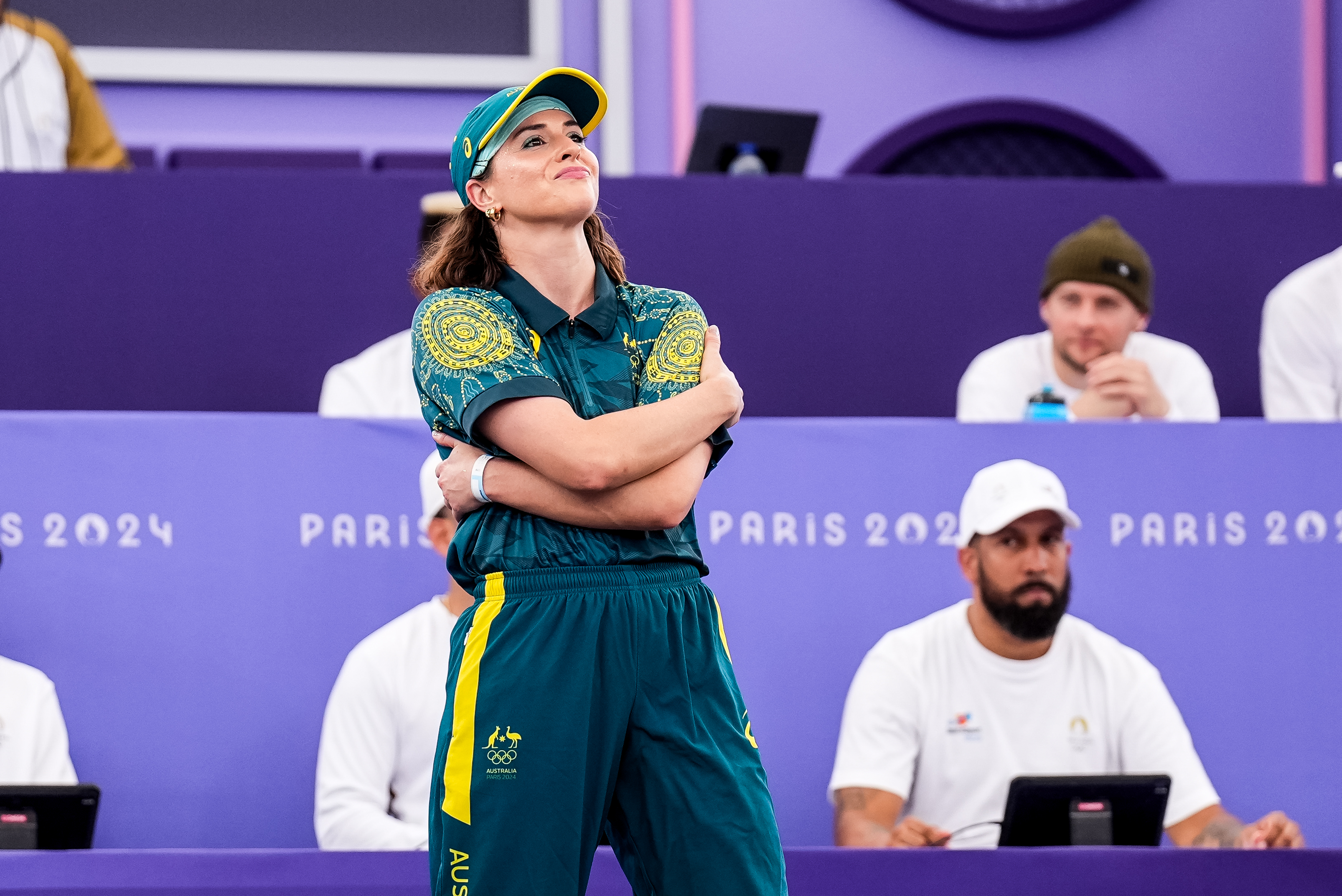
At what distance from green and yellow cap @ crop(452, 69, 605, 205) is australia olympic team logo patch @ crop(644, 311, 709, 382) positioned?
23 cm

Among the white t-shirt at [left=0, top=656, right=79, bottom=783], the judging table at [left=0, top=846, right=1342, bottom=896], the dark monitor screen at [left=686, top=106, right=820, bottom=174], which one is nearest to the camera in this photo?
the judging table at [left=0, top=846, right=1342, bottom=896]

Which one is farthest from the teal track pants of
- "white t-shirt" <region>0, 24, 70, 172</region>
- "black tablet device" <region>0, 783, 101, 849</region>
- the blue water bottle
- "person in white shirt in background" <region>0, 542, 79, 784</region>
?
"white t-shirt" <region>0, 24, 70, 172</region>

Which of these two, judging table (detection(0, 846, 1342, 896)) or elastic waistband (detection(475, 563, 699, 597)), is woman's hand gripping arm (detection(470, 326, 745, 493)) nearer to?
elastic waistband (detection(475, 563, 699, 597))

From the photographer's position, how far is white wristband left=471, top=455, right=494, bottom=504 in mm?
1467

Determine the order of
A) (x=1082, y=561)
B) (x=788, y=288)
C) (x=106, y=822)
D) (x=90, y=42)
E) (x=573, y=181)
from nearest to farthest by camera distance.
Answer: (x=573, y=181), (x=106, y=822), (x=1082, y=561), (x=788, y=288), (x=90, y=42)

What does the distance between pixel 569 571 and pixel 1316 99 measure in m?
6.31

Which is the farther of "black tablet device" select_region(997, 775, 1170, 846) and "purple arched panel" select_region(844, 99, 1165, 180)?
"purple arched panel" select_region(844, 99, 1165, 180)

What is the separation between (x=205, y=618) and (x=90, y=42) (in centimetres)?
406

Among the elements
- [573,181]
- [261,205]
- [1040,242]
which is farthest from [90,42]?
[573,181]

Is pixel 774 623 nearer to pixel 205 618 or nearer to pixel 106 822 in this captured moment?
pixel 205 618

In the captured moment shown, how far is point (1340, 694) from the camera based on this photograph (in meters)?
2.89

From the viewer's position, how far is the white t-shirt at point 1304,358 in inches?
140

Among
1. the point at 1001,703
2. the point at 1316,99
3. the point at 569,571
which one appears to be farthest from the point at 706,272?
the point at 1316,99

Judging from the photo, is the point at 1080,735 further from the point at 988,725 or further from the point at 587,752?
the point at 587,752
